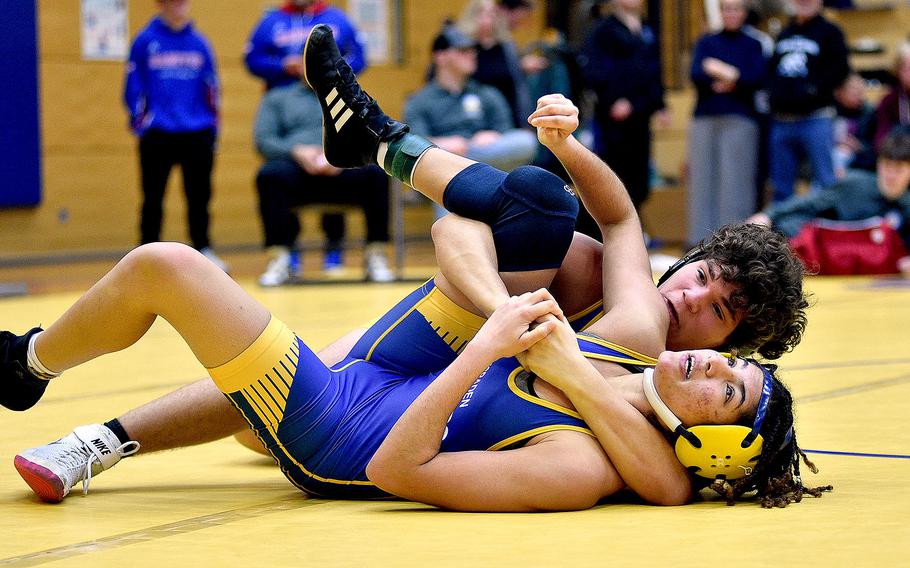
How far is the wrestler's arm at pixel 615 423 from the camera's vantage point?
2469mm

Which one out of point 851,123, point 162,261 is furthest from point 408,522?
point 851,123

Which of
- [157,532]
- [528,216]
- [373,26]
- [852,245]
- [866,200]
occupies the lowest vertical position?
[852,245]

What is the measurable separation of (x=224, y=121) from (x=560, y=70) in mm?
3405

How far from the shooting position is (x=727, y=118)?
366 inches

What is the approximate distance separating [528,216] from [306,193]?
5.31 metres

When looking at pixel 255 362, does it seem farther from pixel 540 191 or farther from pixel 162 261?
pixel 540 191

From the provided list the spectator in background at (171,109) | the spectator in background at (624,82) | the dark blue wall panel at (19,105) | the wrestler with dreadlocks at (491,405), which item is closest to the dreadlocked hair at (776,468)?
the wrestler with dreadlocks at (491,405)

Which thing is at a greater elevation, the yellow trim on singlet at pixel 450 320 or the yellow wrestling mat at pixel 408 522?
the yellow trim on singlet at pixel 450 320

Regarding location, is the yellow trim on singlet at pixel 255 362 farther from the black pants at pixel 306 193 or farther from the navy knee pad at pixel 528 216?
the black pants at pixel 306 193

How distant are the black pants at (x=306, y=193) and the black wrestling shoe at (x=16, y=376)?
17.2 ft

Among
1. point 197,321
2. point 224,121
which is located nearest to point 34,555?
point 197,321

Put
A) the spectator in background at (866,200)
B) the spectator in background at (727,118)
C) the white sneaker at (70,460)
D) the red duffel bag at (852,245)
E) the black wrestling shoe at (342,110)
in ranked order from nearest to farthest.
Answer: the white sneaker at (70,460) → the black wrestling shoe at (342,110) → the spectator in background at (866,200) → the red duffel bag at (852,245) → the spectator in background at (727,118)

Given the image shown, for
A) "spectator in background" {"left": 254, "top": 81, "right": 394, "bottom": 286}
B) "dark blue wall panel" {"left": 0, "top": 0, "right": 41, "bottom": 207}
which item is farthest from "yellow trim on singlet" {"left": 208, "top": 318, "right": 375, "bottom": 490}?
"dark blue wall panel" {"left": 0, "top": 0, "right": 41, "bottom": 207}

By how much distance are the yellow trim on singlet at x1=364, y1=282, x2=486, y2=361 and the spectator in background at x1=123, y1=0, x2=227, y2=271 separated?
5.78 m
